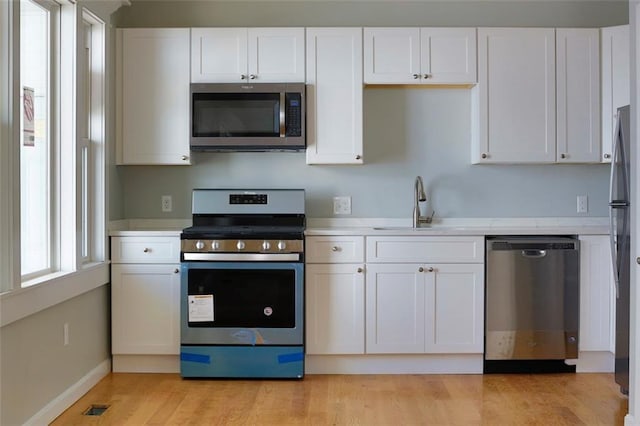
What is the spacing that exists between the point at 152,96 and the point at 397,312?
208 cm

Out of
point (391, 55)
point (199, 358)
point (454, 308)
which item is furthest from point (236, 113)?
point (454, 308)

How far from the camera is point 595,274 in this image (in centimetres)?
349

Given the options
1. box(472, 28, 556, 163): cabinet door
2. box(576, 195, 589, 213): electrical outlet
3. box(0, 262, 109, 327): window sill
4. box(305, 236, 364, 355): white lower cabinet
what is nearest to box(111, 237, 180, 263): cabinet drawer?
box(0, 262, 109, 327): window sill

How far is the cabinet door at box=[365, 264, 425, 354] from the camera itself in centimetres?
346

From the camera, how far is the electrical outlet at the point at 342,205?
393 cm

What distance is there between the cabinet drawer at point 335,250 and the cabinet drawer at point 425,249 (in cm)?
7

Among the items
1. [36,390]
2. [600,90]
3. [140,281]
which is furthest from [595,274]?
[36,390]

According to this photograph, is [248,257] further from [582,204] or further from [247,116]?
[582,204]

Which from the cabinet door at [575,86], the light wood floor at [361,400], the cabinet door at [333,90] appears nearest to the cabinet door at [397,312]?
the light wood floor at [361,400]

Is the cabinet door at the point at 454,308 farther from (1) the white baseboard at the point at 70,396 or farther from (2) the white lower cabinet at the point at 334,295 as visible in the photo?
(1) the white baseboard at the point at 70,396

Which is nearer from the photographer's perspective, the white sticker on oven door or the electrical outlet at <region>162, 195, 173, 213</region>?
the white sticker on oven door

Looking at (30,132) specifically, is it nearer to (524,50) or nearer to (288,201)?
(288,201)

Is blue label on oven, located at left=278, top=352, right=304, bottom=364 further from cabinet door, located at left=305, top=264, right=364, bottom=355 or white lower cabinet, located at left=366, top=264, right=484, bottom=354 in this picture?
white lower cabinet, located at left=366, top=264, right=484, bottom=354

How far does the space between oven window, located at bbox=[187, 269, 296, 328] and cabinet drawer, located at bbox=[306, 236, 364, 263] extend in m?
0.19
